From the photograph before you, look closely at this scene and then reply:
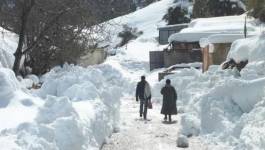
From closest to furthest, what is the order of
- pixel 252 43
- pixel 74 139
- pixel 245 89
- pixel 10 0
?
pixel 74 139, pixel 245 89, pixel 252 43, pixel 10 0

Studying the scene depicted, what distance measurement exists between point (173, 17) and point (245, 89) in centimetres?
5705

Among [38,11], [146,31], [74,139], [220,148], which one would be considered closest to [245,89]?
[220,148]

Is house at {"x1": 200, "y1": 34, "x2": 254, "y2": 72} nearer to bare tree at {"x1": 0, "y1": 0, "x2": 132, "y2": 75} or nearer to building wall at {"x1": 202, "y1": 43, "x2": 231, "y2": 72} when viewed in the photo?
building wall at {"x1": 202, "y1": 43, "x2": 231, "y2": 72}

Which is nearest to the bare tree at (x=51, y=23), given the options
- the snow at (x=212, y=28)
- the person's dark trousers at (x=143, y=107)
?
the person's dark trousers at (x=143, y=107)

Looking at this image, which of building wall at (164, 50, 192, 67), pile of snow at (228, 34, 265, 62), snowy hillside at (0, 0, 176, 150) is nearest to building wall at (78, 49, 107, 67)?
building wall at (164, 50, 192, 67)

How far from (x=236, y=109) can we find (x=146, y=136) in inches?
98.5

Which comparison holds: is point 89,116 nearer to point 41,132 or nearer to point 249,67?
point 41,132

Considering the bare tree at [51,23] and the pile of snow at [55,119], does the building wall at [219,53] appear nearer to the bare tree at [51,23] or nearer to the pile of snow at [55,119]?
the bare tree at [51,23]

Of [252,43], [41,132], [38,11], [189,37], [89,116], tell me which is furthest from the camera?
[189,37]

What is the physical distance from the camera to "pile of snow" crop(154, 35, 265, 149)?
11812 millimetres

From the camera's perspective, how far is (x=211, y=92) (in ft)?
52.7

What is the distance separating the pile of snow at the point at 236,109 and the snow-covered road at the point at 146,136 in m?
0.51

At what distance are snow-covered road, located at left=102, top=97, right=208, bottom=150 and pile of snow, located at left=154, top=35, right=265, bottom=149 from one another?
506 mm

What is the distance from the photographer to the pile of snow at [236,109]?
11812 millimetres
